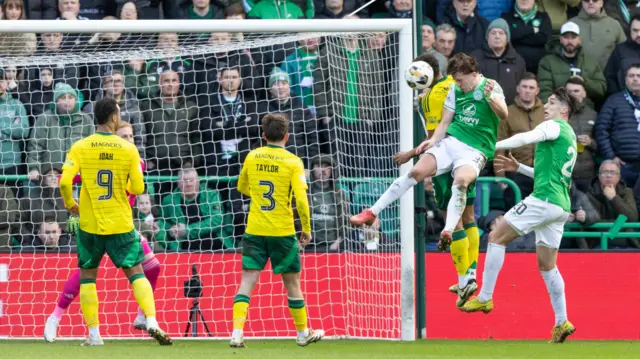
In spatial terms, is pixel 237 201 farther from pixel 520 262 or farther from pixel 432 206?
pixel 520 262

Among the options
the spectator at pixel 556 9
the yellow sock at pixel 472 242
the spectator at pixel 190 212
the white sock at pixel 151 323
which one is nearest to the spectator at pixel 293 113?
the spectator at pixel 190 212

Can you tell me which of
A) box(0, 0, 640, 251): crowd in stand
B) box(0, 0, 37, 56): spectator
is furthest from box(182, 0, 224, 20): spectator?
box(0, 0, 37, 56): spectator

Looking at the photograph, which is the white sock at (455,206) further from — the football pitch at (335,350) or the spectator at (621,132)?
the spectator at (621,132)

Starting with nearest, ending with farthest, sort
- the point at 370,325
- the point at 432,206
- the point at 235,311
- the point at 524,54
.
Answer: the point at 235,311
the point at 370,325
the point at 432,206
the point at 524,54

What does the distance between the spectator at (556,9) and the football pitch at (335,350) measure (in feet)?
15.7

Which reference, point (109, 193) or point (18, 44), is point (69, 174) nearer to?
point (109, 193)

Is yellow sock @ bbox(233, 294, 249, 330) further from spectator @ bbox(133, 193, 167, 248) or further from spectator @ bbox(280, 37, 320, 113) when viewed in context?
spectator @ bbox(280, 37, 320, 113)

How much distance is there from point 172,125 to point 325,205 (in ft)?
6.03

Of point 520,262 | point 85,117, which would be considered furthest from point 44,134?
point 520,262

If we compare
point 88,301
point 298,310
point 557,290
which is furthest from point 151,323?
point 557,290

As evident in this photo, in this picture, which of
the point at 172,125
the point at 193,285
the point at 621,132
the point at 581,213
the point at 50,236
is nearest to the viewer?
the point at 193,285

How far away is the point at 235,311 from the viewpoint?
35.4ft

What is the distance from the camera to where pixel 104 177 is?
10695mm

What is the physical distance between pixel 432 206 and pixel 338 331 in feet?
6.28
